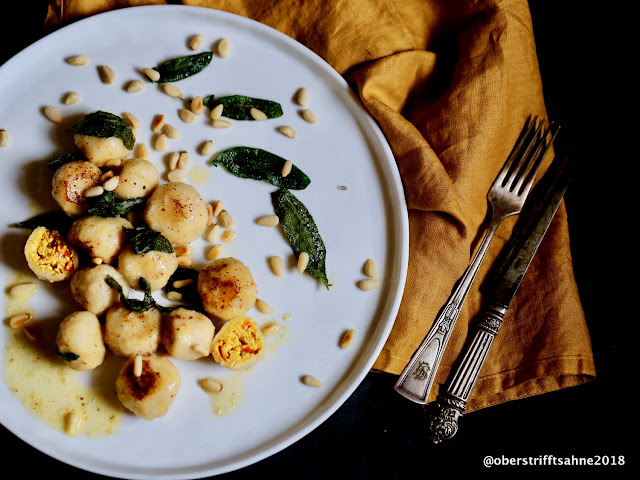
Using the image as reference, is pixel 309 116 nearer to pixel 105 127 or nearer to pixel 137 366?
pixel 105 127

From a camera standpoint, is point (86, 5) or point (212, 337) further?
point (86, 5)

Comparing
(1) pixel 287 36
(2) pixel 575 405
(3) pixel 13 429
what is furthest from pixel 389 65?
(3) pixel 13 429

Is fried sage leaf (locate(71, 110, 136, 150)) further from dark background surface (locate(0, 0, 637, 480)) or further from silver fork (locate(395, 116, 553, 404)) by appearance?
silver fork (locate(395, 116, 553, 404))

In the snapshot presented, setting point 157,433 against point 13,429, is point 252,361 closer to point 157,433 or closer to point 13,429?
point 157,433

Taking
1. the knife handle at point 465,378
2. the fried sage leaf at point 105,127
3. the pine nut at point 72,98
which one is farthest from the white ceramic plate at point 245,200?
the knife handle at point 465,378

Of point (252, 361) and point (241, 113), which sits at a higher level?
point (241, 113)

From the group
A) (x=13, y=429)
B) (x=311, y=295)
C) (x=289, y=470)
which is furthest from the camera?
(x=289, y=470)

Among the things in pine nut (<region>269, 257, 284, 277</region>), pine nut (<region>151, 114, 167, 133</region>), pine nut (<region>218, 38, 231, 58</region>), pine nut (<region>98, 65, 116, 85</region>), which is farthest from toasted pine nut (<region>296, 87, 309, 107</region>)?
pine nut (<region>98, 65, 116, 85</region>)
